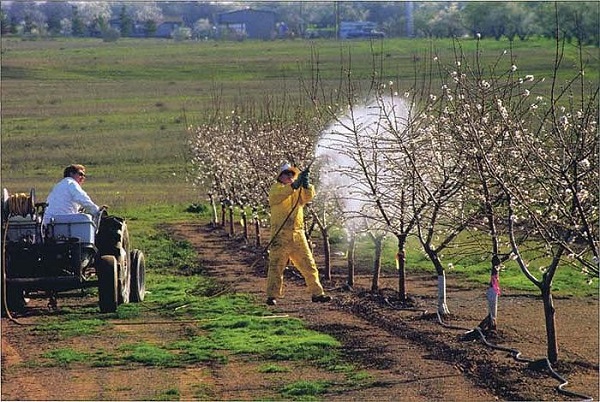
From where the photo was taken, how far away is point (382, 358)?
44.4 feet

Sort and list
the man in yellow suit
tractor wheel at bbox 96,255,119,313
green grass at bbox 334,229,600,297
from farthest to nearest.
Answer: green grass at bbox 334,229,600,297, tractor wheel at bbox 96,255,119,313, the man in yellow suit

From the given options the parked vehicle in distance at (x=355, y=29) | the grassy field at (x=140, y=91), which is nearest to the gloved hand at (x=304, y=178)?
the grassy field at (x=140, y=91)

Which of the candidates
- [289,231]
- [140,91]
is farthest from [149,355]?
[140,91]

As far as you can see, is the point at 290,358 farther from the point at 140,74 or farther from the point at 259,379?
the point at 140,74

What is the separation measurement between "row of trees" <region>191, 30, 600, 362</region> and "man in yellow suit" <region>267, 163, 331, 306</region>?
160 centimetres

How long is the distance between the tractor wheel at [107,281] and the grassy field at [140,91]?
1547 centimetres

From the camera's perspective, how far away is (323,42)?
68.6 metres

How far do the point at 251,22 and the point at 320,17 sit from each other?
20.5 ft

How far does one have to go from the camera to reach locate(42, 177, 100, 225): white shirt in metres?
15.7

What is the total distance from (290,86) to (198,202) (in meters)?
19.7

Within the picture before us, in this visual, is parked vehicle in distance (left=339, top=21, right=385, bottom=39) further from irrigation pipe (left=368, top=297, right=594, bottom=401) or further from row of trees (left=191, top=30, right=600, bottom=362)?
irrigation pipe (left=368, top=297, right=594, bottom=401)

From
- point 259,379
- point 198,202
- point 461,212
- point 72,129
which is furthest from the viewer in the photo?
point 72,129

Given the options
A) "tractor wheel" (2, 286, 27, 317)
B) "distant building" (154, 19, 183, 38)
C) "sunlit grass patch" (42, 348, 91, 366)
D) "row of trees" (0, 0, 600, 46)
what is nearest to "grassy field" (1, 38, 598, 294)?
"row of trees" (0, 0, 600, 46)

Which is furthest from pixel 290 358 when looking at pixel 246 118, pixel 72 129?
pixel 72 129
